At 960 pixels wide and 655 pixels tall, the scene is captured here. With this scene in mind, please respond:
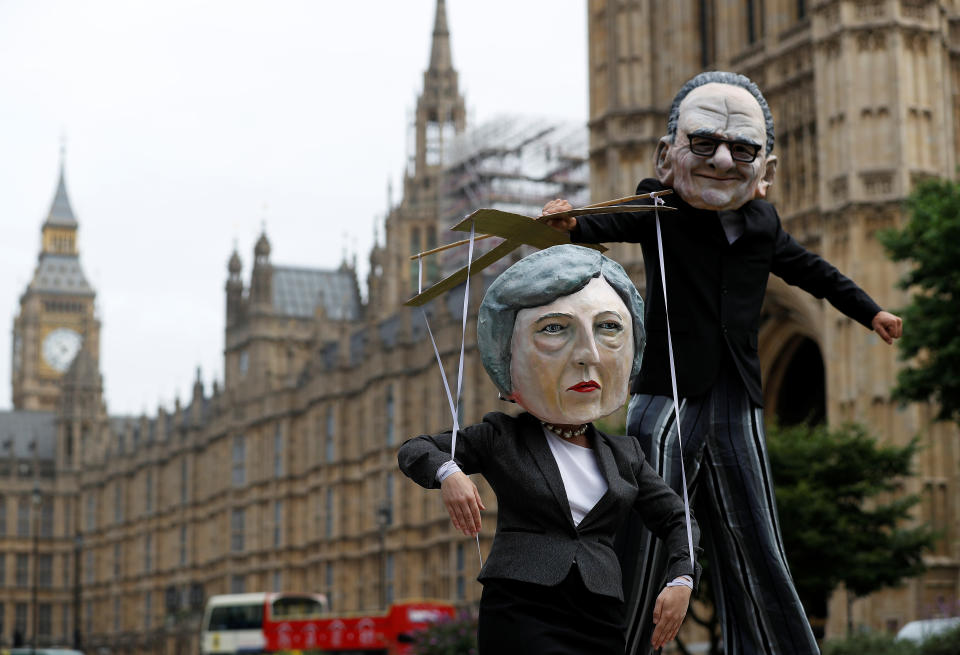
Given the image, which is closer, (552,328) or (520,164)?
(552,328)

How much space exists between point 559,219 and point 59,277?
121 metres

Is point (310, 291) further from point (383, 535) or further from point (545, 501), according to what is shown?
point (545, 501)

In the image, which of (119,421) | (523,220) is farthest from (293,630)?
(119,421)

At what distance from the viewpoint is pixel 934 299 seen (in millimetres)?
21625

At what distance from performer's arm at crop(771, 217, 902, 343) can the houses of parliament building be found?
16.2 metres

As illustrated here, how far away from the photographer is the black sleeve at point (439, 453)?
5.21 meters

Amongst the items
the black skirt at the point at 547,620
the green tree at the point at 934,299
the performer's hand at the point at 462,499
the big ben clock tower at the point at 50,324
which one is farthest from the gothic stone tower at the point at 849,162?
the big ben clock tower at the point at 50,324

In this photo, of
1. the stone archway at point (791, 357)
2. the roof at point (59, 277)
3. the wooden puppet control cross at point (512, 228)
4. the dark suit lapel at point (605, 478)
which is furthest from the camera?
the roof at point (59, 277)

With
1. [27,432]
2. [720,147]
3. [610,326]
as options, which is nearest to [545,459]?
[610,326]

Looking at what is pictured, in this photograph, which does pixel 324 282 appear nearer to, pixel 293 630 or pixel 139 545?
pixel 139 545

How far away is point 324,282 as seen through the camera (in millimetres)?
71062

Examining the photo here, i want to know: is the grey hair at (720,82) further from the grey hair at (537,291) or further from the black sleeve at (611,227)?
the grey hair at (537,291)

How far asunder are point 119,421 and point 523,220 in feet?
339

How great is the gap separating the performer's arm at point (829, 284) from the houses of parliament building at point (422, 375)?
1617cm
